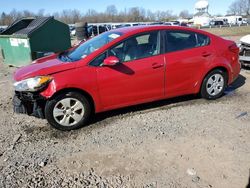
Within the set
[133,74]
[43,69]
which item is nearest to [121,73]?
[133,74]

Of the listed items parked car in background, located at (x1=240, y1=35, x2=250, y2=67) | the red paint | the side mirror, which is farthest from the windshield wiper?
parked car in background, located at (x1=240, y1=35, x2=250, y2=67)

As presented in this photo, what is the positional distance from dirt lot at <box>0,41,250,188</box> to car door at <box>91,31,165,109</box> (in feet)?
1.27

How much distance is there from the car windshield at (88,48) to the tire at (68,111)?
0.71 meters

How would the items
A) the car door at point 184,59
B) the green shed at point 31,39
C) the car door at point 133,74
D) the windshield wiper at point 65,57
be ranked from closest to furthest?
1. the car door at point 133,74
2. the windshield wiper at point 65,57
3. the car door at point 184,59
4. the green shed at point 31,39

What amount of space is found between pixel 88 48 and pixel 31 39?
5.29 meters

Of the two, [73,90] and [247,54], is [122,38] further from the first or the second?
[247,54]

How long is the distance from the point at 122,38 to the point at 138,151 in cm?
197

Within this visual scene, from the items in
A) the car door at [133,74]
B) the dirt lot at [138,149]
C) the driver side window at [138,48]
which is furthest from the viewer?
the driver side window at [138,48]

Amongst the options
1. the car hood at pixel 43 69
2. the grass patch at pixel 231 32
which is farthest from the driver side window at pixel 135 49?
the grass patch at pixel 231 32

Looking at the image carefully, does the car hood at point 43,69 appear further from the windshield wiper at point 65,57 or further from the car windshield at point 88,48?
the car windshield at point 88,48

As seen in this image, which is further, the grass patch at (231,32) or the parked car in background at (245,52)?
the grass patch at (231,32)

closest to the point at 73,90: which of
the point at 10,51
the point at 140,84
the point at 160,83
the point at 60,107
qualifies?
the point at 60,107

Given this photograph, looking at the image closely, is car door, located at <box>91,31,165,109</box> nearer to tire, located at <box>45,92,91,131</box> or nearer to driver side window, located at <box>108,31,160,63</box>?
driver side window, located at <box>108,31,160,63</box>

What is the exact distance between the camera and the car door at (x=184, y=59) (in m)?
5.23
